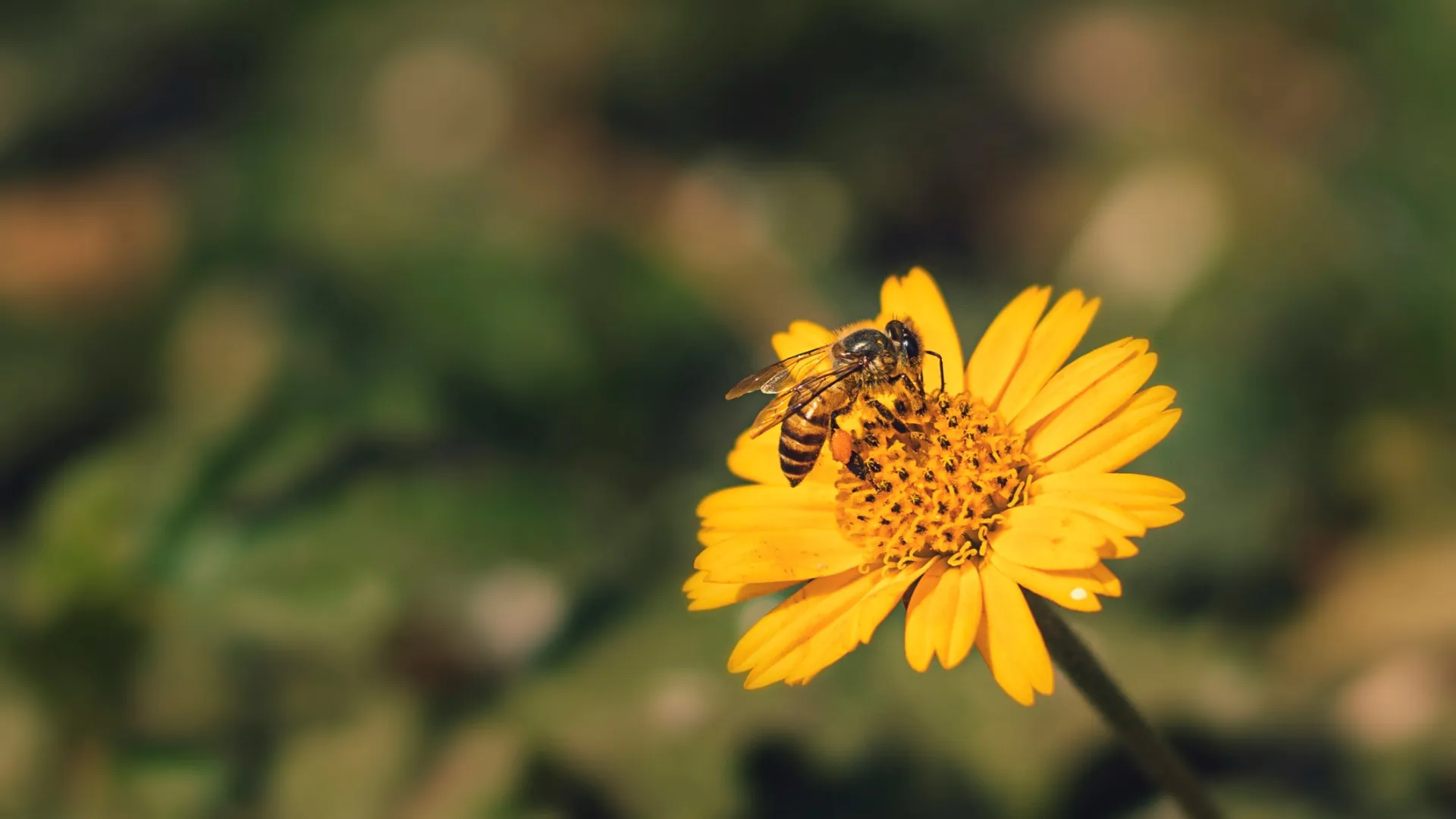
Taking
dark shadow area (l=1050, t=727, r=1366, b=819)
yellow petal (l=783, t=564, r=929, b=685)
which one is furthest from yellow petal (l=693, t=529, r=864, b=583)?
dark shadow area (l=1050, t=727, r=1366, b=819)

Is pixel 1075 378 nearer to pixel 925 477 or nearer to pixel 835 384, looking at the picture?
pixel 925 477

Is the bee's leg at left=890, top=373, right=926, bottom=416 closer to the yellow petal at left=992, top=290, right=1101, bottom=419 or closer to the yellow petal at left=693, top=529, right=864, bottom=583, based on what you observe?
the yellow petal at left=992, top=290, right=1101, bottom=419

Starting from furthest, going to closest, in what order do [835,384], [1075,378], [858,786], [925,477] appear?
[858,786], [835,384], [925,477], [1075,378]

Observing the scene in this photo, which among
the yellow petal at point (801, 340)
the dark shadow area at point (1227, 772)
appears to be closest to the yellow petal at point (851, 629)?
the yellow petal at point (801, 340)

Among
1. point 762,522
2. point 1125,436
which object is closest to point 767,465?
point 762,522

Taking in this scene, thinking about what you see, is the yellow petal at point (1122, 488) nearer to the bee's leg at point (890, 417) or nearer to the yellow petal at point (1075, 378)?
the yellow petal at point (1075, 378)

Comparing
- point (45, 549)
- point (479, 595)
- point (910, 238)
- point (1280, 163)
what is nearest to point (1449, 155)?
point (1280, 163)

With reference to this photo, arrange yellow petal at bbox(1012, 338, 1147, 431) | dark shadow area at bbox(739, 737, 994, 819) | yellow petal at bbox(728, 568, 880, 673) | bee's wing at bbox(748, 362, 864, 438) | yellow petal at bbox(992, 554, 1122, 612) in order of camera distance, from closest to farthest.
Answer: yellow petal at bbox(992, 554, 1122, 612) → yellow petal at bbox(728, 568, 880, 673) → yellow petal at bbox(1012, 338, 1147, 431) → bee's wing at bbox(748, 362, 864, 438) → dark shadow area at bbox(739, 737, 994, 819)

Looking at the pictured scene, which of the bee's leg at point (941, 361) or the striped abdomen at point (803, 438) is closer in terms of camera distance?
the striped abdomen at point (803, 438)
